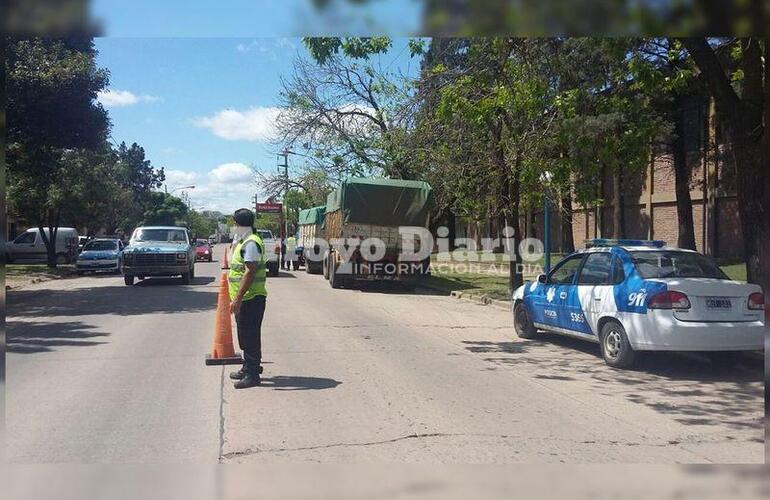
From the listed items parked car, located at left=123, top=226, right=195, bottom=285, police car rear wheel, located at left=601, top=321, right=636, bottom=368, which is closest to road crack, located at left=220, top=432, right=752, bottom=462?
police car rear wheel, located at left=601, top=321, right=636, bottom=368

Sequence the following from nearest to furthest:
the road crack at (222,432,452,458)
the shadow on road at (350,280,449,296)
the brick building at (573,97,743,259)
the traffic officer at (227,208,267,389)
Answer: the road crack at (222,432,452,458) < the traffic officer at (227,208,267,389) < the shadow on road at (350,280,449,296) < the brick building at (573,97,743,259)

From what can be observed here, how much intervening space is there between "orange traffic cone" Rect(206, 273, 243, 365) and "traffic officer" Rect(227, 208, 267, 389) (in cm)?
89

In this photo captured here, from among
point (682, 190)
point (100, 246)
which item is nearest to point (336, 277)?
point (100, 246)

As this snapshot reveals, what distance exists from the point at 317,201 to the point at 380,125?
10.6 m

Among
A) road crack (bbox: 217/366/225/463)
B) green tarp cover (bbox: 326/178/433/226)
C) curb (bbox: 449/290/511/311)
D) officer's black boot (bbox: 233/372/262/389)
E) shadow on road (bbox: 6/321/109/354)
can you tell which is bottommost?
road crack (bbox: 217/366/225/463)

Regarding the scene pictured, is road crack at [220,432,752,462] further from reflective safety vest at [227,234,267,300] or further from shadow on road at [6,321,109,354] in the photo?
shadow on road at [6,321,109,354]

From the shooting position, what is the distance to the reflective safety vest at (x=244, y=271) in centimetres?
725

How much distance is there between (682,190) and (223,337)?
23.1m

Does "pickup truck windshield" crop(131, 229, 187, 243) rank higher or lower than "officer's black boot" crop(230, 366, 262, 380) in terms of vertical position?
higher

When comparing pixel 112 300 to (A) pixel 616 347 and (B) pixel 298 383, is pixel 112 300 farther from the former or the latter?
(A) pixel 616 347

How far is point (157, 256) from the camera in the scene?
2075cm

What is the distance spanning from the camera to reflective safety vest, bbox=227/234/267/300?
725 centimetres

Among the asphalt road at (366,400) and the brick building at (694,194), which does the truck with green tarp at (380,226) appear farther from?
the asphalt road at (366,400)

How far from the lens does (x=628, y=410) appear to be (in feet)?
21.7
